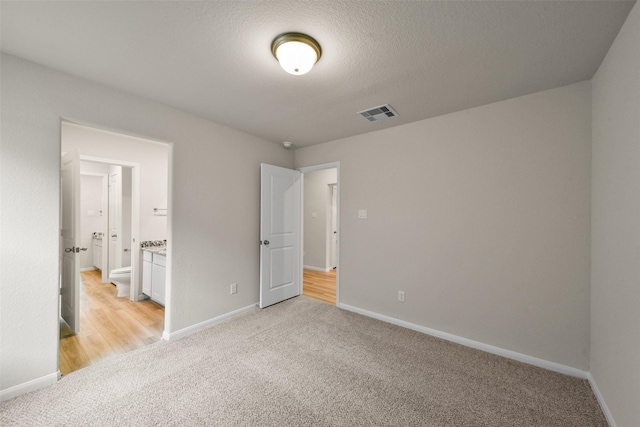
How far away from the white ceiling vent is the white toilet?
418cm

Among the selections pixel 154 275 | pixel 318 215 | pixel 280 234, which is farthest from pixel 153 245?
pixel 318 215

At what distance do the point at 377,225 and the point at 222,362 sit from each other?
223cm

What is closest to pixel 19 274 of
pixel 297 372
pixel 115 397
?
pixel 115 397

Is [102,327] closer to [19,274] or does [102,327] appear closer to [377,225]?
[19,274]

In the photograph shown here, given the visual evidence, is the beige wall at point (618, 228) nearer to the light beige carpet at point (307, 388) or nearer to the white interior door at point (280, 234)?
the light beige carpet at point (307, 388)

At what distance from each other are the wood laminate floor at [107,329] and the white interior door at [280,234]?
1.36 m

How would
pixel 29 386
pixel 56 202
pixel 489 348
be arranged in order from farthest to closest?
pixel 489 348
pixel 56 202
pixel 29 386

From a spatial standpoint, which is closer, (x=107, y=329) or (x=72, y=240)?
(x=72, y=240)

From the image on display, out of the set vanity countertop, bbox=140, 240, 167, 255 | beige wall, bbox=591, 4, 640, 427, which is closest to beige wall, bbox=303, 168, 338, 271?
vanity countertop, bbox=140, 240, 167, 255

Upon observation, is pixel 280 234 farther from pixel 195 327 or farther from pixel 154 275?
pixel 154 275

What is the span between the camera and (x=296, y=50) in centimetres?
157

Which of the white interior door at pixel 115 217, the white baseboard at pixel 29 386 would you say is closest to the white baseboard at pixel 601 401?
the white baseboard at pixel 29 386

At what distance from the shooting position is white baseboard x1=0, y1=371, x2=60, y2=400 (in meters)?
1.73

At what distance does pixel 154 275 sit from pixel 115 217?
2162 millimetres
